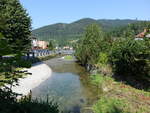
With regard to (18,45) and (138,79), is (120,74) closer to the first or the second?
(138,79)

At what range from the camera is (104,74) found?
1168 inches

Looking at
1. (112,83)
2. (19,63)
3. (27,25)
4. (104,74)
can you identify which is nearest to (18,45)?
(19,63)

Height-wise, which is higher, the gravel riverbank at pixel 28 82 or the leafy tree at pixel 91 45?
the leafy tree at pixel 91 45

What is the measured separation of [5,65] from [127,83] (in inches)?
809

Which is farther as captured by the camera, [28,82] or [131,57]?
[28,82]

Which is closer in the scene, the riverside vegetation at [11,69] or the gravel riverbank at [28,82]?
the riverside vegetation at [11,69]

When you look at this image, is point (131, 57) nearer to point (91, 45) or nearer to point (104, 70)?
point (104, 70)

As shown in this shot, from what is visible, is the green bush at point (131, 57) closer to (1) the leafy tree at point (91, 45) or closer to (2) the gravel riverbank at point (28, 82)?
(2) the gravel riverbank at point (28, 82)

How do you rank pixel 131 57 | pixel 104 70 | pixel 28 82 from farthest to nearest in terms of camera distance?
pixel 104 70
pixel 28 82
pixel 131 57

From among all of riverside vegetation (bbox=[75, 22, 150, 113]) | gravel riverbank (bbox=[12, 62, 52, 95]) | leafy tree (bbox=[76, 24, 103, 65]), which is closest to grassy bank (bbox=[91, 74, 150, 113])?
riverside vegetation (bbox=[75, 22, 150, 113])

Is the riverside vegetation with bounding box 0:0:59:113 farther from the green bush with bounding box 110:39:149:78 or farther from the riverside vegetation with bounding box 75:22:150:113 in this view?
the green bush with bounding box 110:39:149:78

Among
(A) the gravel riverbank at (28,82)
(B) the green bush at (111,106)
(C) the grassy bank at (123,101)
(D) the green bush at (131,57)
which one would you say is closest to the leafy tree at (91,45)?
(A) the gravel riverbank at (28,82)

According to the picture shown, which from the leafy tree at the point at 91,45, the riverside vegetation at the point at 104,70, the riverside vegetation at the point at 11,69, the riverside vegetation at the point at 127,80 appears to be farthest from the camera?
the leafy tree at the point at 91,45

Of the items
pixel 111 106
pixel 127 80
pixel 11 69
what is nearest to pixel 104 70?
pixel 127 80
